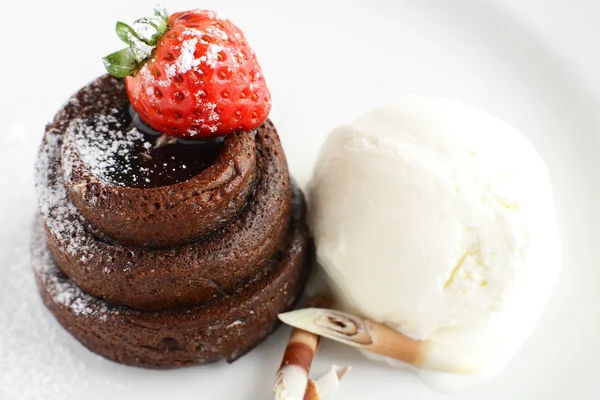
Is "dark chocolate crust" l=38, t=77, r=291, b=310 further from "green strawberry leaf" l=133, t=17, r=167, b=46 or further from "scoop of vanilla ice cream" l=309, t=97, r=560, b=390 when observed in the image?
"green strawberry leaf" l=133, t=17, r=167, b=46

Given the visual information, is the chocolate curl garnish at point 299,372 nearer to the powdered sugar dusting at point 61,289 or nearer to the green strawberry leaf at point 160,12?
the powdered sugar dusting at point 61,289

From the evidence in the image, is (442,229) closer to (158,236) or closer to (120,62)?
(158,236)

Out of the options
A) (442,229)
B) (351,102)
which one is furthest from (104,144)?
(351,102)

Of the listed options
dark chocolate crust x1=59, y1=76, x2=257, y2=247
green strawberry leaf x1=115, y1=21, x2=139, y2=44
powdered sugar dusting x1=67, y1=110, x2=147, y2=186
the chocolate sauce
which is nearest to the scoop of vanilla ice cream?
dark chocolate crust x1=59, y1=76, x2=257, y2=247

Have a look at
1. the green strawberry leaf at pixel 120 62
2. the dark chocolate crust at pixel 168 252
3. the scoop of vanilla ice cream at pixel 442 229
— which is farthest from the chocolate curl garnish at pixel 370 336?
the green strawberry leaf at pixel 120 62

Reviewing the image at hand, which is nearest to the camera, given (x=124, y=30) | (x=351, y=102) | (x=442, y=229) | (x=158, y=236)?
(x=124, y=30)

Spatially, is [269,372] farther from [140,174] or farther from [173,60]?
[173,60]

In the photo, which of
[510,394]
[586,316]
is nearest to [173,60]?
[510,394]
